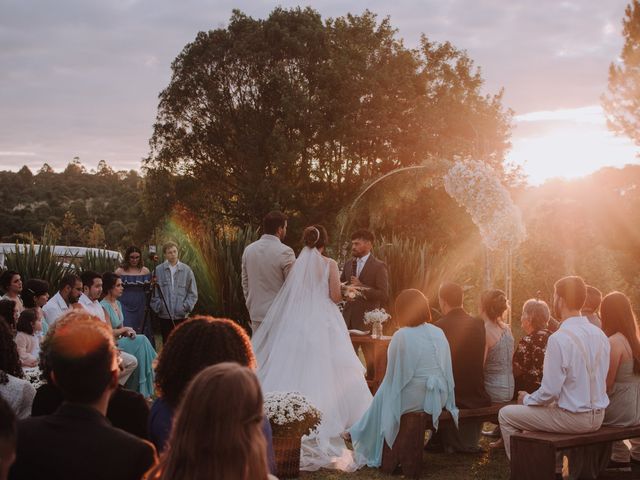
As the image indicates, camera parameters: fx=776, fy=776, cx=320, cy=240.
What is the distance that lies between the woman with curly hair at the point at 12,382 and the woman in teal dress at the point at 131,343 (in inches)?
132

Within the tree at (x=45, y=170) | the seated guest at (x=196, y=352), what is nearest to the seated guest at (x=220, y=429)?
the seated guest at (x=196, y=352)

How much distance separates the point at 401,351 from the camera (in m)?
6.22

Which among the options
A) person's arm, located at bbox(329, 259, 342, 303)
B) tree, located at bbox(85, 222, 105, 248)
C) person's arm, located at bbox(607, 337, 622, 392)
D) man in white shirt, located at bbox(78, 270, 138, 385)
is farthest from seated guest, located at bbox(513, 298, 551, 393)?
tree, located at bbox(85, 222, 105, 248)

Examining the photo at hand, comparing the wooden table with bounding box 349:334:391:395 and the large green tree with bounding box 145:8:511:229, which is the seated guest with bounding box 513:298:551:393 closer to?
the wooden table with bounding box 349:334:391:395

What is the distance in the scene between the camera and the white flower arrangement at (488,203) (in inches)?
431

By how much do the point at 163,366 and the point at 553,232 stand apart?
22313mm

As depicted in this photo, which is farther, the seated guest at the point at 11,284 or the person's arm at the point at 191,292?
the person's arm at the point at 191,292

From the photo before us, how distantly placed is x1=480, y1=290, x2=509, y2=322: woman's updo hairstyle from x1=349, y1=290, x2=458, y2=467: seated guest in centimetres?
90

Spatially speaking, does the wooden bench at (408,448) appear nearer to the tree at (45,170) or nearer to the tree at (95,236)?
the tree at (95,236)

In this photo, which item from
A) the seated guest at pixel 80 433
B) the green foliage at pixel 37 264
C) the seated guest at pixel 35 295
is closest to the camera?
the seated guest at pixel 80 433

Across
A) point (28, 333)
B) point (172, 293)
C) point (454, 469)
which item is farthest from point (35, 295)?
point (454, 469)

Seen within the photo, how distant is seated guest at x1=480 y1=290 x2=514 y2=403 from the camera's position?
6.93 metres

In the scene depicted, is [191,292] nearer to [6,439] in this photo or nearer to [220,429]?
[6,439]

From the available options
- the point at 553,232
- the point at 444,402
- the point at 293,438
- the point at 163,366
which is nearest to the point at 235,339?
the point at 163,366
